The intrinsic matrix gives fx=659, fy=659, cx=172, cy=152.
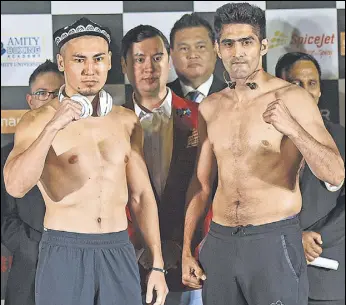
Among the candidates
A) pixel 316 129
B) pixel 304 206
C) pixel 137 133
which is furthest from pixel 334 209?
pixel 137 133

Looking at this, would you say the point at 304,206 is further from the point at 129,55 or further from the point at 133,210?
the point at 129,55

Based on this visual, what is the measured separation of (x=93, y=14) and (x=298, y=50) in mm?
931

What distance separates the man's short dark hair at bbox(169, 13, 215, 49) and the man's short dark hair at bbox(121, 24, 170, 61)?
48mm

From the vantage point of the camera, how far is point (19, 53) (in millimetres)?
2902

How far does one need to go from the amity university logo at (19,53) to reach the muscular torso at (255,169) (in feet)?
3.01

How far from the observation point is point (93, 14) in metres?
2.92

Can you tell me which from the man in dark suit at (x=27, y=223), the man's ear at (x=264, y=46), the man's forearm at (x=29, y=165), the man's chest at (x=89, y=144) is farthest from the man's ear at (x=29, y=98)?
the man's ear at (x=264, y=46)

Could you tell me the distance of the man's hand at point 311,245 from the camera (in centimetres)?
281

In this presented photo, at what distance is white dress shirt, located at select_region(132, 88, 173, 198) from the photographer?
9.38 feet

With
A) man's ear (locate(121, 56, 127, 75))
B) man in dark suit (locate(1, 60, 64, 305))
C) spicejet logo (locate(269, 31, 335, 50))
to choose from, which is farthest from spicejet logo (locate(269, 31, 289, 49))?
man in dark suit (locate(1, 60, 64, 305))

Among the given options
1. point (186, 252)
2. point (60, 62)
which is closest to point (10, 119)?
point (60, 62)

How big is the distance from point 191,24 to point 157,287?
3.77 ft

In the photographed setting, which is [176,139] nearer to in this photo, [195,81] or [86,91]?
[195,81]

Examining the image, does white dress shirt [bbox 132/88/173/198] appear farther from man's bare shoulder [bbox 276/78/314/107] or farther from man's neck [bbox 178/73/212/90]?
man's bare shoulder [bbox 276/78/314/107]
